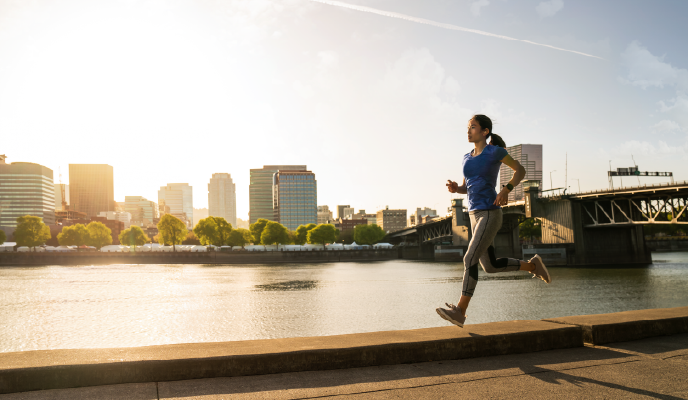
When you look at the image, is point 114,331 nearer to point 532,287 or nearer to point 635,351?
point 635,351

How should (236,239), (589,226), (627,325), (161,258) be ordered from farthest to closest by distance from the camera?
(236,239), (161,258), (589,226), (627,325)

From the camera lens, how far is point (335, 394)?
3881 millimetres

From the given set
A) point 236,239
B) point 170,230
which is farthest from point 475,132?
point 170,230

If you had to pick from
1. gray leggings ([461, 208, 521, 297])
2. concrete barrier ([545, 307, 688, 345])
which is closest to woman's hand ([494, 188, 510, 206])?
gray leggings ([461, 208, 521, 297])

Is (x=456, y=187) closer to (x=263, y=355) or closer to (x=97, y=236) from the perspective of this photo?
(x=263, y=355)

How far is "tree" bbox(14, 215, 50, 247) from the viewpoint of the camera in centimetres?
11819

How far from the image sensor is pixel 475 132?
595cm

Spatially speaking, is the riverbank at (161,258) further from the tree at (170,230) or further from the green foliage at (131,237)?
the green foliage at (131,237)

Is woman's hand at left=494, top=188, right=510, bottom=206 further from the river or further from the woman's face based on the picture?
the river

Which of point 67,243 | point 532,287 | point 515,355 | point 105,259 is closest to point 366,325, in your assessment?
point 515,355

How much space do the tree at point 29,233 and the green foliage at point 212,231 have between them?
4134 centimetres

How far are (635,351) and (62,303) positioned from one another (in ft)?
123

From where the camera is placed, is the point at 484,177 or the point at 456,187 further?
the point at 456,187

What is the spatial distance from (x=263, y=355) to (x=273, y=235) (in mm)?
121283
